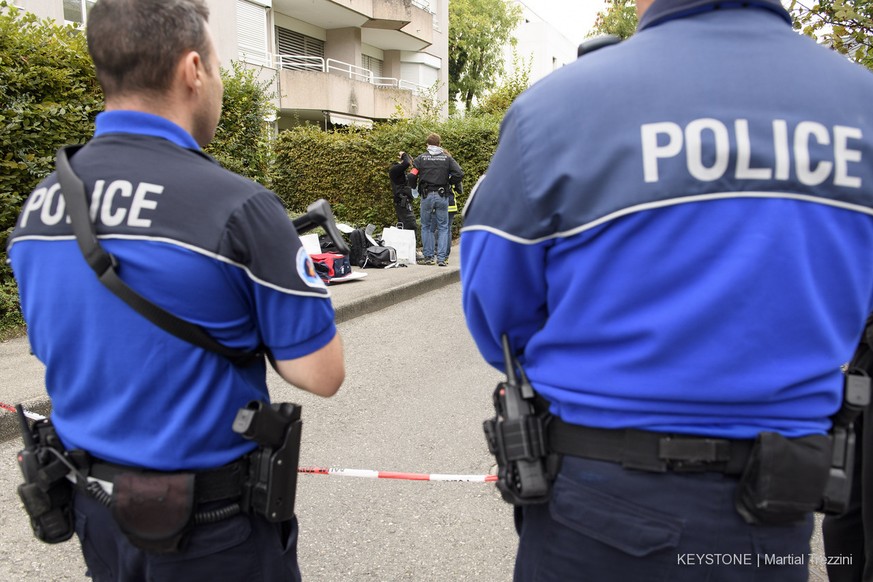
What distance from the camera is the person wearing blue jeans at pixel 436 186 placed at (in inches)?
449

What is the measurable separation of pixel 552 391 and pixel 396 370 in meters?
4.64

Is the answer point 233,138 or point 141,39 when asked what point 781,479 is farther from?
point 233,138

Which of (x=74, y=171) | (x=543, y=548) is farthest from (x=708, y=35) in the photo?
(x=74, y=171)

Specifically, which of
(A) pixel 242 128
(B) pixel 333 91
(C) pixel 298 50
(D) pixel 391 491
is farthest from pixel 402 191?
(C) pixel 298 50

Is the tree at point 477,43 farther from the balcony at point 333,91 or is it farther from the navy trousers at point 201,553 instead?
the navy trousers at point 201,553

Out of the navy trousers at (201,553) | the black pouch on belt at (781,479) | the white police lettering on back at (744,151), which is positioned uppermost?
the white police lettering on back at (744,151)

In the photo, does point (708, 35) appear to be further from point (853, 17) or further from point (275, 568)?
point (853, 17)

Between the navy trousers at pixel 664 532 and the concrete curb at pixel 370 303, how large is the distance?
4122mm

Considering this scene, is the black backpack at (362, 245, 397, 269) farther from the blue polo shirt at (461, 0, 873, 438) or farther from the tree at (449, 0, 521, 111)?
the tree at (449, 0, 521, 111)

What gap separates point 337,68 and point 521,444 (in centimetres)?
2741

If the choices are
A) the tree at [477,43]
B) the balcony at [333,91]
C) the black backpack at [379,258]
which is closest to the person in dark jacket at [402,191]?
the black backpack at [379,258]

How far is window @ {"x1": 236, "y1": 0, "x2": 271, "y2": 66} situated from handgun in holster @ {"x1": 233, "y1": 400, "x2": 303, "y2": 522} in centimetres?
2089

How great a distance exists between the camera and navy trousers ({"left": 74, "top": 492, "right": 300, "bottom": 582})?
1487 millimetres

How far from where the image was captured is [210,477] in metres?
1.50
